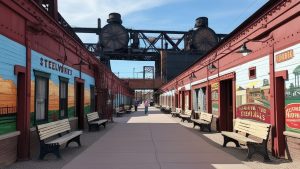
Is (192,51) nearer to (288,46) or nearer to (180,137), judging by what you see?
(180,137)

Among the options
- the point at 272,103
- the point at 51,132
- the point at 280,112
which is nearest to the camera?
the point at 280,112

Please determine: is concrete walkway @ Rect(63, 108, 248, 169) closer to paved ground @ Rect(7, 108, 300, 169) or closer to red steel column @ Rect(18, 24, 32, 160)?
paved ground @ Rect(7, 108, 300, 169)

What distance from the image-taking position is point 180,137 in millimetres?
14055

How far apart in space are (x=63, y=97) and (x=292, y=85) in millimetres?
8600

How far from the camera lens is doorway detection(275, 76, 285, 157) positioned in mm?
9148

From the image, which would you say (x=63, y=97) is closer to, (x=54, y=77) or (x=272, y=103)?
(x=54, y=77)

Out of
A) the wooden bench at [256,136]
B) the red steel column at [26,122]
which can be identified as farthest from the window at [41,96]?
the wooden bench at [256,136]

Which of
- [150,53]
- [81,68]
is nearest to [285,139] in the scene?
[81,68]

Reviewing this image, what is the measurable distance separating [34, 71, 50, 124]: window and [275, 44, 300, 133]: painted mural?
21.5 feet

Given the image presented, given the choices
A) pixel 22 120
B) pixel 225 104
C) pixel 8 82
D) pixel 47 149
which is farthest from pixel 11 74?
pixel 225 104

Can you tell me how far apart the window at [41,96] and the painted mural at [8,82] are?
1.63m

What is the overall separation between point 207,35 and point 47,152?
159 feet

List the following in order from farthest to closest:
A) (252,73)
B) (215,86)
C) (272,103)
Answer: (215,86), (252,73), (272,103)

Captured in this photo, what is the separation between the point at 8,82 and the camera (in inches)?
328
